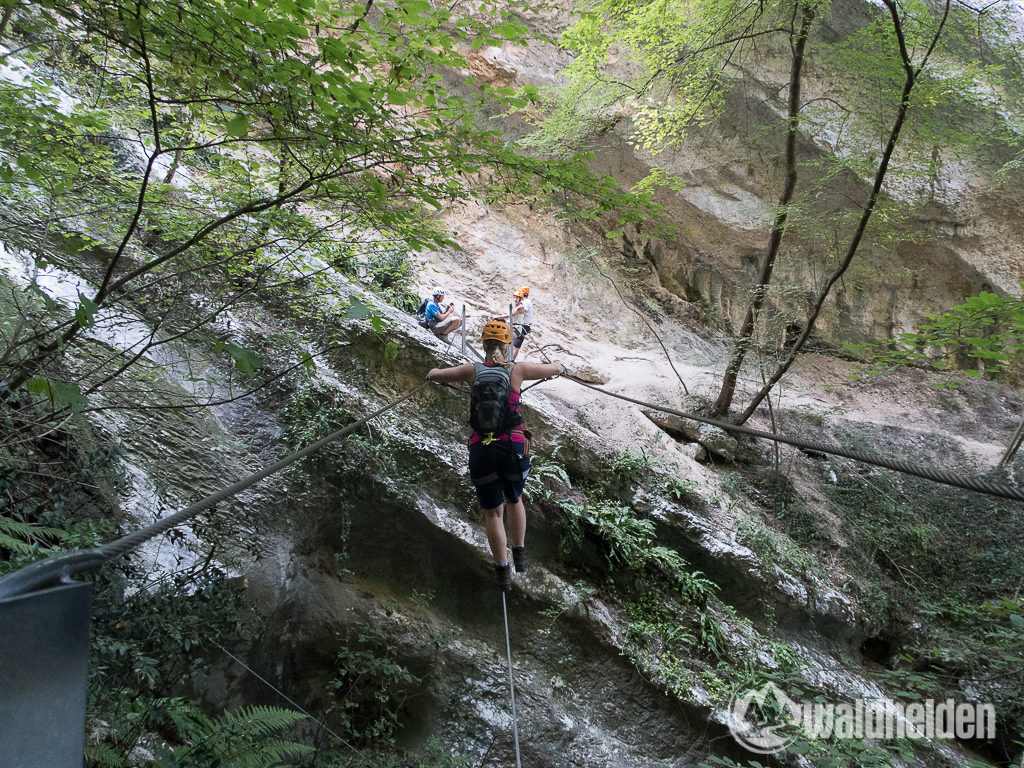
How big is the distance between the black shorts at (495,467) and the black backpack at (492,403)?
141 mm

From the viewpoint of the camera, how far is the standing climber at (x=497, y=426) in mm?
4156

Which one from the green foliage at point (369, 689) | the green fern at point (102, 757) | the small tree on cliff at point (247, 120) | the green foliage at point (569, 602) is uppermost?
the small tree on cliff at point (247, 120)

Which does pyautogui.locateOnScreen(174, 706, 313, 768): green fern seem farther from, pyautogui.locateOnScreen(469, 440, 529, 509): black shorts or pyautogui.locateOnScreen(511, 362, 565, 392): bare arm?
pyautogui.locateOnScreen(511, 362, 565, 392): bare arm

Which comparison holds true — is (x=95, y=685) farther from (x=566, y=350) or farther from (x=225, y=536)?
(x=566, y=350)

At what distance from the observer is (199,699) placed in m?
3.85

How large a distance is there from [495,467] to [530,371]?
894 millimetres

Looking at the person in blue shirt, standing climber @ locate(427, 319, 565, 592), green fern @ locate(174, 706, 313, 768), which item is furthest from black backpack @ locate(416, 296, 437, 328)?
green fern @ locate(174, 706, 313, 768)

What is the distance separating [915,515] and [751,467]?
3.33 meters


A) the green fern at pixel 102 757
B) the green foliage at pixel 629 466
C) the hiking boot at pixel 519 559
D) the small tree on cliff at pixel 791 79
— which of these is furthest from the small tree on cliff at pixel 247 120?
the green foliage at pixel 629 466

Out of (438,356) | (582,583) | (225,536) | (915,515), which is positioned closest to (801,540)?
(915,515)

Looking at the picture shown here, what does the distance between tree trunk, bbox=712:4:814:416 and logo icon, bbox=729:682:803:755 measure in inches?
208

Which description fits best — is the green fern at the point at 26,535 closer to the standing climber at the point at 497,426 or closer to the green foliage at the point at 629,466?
the standing climber at the point at 497,426

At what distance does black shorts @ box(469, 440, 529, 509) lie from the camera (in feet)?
13.7

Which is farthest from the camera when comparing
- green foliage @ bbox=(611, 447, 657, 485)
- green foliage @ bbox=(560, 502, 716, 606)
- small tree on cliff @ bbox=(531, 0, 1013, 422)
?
green foliage @ bbox=(611, 447, 657, 485)
